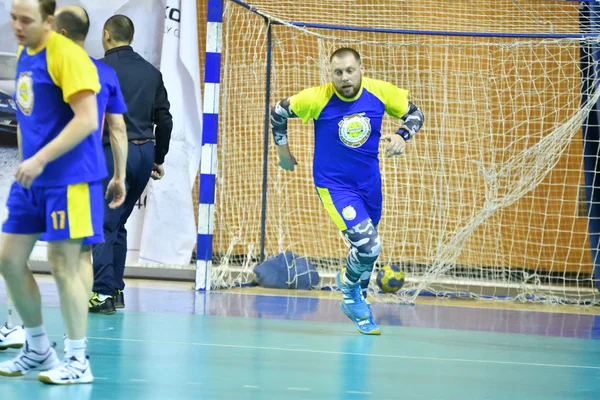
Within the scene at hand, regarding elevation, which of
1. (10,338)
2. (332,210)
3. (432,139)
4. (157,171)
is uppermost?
(432,139)

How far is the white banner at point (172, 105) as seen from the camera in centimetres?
987

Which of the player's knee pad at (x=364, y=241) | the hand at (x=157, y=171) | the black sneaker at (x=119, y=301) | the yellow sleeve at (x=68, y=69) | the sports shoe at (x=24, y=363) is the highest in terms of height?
the yellow sleeve at (x=68, y=69)

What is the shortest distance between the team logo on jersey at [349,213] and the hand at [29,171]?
9.65ft

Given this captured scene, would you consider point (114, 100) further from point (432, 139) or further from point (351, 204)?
point (432, 139)

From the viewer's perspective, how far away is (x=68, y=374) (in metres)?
3.95

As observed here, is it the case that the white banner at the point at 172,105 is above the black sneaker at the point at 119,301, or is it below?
above

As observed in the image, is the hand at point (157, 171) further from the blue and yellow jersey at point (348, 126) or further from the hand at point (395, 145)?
the hand at point (395, 145)

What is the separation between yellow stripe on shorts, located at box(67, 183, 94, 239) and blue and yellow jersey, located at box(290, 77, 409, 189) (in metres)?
2.77

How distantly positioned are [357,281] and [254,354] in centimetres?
147

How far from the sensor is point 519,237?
34.9 feet

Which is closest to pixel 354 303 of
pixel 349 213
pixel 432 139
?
pixel 349 213

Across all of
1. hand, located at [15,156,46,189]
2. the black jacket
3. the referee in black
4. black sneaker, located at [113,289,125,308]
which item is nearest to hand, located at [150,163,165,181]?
the referee in black

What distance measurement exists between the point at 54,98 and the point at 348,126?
113 inches

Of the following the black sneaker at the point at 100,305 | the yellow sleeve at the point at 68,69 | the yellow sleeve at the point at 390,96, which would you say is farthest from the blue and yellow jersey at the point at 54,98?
the yellow sleeve at the point at 390,96
